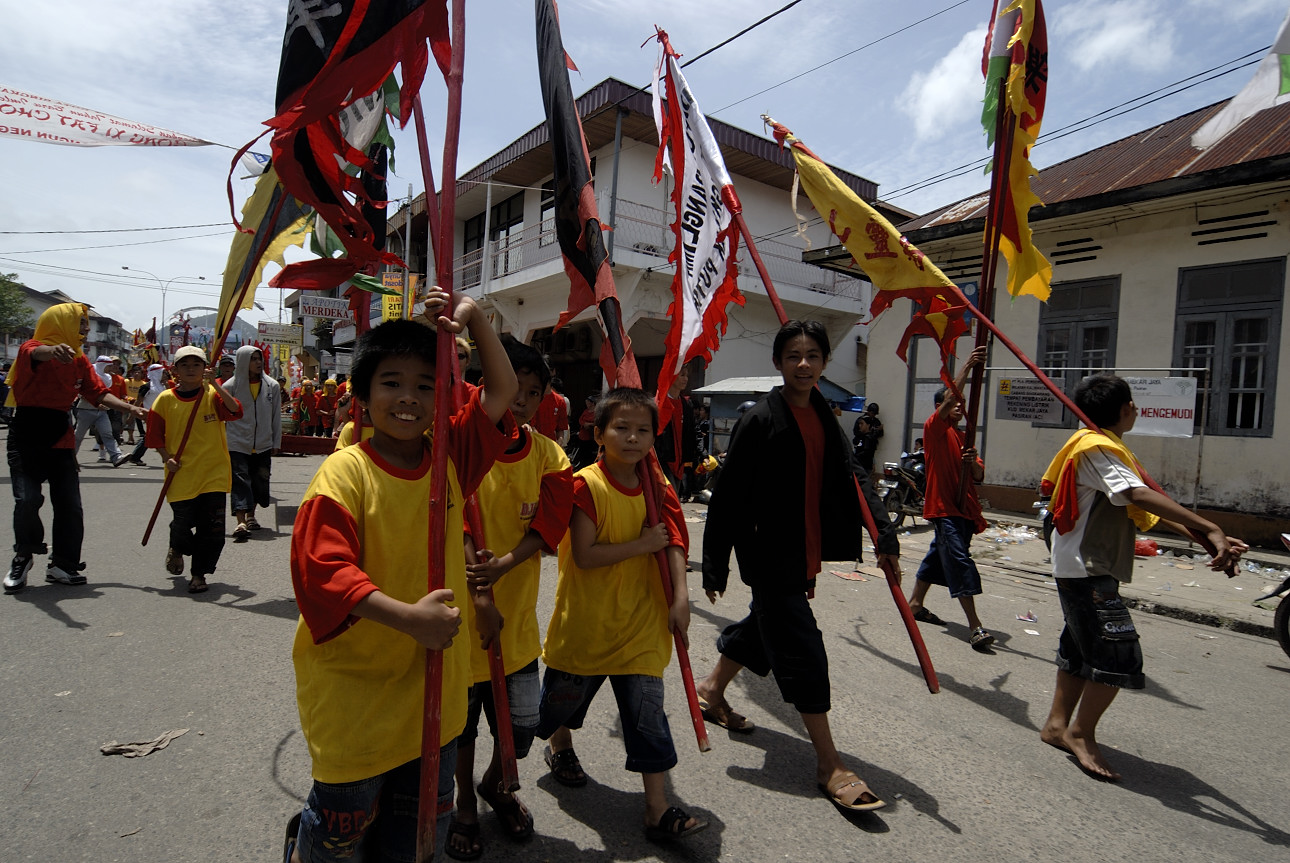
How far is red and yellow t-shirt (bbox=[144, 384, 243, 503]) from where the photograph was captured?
17.6 feet

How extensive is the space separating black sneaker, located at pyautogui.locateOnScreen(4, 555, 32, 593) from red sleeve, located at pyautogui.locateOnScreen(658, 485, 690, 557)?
4977 millimetres

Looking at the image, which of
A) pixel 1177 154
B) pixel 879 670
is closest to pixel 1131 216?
pixel 1177 154

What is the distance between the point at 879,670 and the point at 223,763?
330 cm

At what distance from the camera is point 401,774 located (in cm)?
180

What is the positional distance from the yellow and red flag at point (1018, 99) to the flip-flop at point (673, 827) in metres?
2.94

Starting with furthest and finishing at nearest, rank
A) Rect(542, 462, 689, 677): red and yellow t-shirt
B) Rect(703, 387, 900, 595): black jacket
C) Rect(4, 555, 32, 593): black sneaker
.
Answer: Rect(4, 555, 32, 593): black sneaker
Rect(703, 387, 900, 595): black jacket
Rect(542, 462, 689, 677): red and yellow t-shirt

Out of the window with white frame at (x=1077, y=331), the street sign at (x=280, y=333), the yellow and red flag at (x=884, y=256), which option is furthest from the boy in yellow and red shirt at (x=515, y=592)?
the street sign at (x=280, y=333)

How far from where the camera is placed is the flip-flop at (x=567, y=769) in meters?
2.82

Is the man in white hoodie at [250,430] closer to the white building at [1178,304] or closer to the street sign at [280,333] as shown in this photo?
the white building at [1178,304]

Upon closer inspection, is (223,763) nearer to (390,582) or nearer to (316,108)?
(390,582)

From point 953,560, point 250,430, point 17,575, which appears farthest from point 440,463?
point 250,430

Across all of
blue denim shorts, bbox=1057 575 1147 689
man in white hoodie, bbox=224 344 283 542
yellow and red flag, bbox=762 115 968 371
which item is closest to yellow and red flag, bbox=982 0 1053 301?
yellow and red flag, bbox=762 115 968 371

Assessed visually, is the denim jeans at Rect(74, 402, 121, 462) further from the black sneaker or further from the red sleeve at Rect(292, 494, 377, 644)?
the red sleeve at Rect(292, 494, 377, 644)

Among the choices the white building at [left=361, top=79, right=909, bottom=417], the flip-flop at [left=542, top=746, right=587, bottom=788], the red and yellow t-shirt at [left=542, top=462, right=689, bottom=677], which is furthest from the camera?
the white building at [left=361, top=79, right=909, bottom=417]
